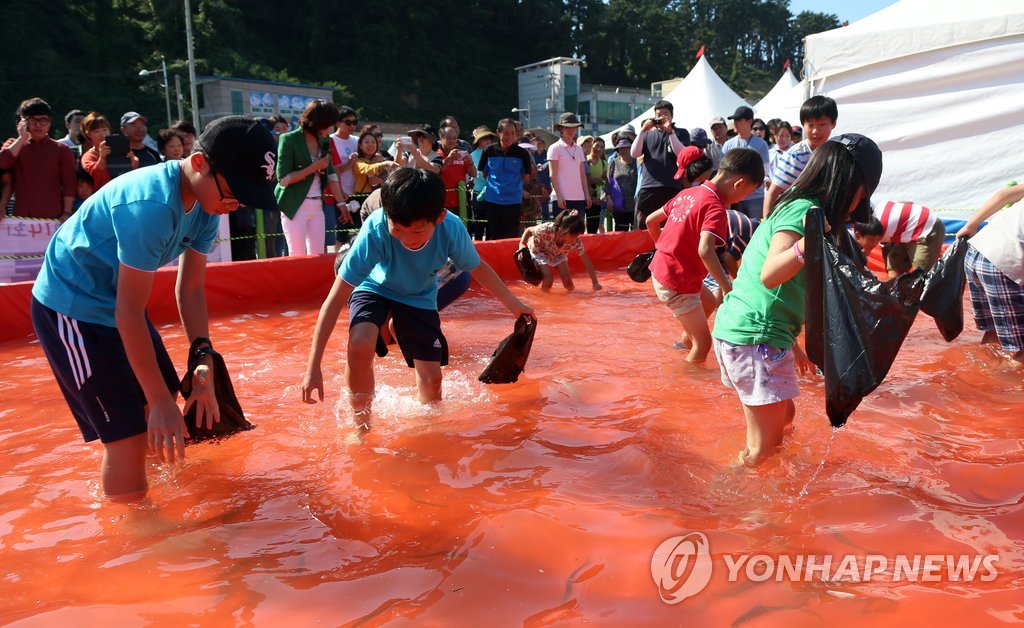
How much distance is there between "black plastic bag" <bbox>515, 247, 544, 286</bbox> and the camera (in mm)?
7898

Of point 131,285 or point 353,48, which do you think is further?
point 353,48

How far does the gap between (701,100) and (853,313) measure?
63.7 feet

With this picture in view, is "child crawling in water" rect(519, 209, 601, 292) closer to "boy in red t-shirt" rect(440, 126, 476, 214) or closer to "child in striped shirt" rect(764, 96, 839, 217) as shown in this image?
"child in striped shirt" rect(764, 96, 839, 217)

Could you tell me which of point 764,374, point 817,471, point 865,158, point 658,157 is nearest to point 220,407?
point 764,374

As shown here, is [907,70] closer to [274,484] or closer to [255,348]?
[255,348]

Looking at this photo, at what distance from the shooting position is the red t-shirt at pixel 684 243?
15.8ft

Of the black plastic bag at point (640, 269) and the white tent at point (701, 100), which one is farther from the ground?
the white tent at point (701, 100)

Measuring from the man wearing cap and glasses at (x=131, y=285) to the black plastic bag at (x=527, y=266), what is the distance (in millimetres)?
4965

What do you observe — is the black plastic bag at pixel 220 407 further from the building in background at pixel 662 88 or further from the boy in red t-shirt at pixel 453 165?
the building in background at pixel 662 88

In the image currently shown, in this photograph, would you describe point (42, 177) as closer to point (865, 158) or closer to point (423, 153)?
point (423, 153)

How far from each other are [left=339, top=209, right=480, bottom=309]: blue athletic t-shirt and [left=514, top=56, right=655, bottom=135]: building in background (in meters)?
56.7
